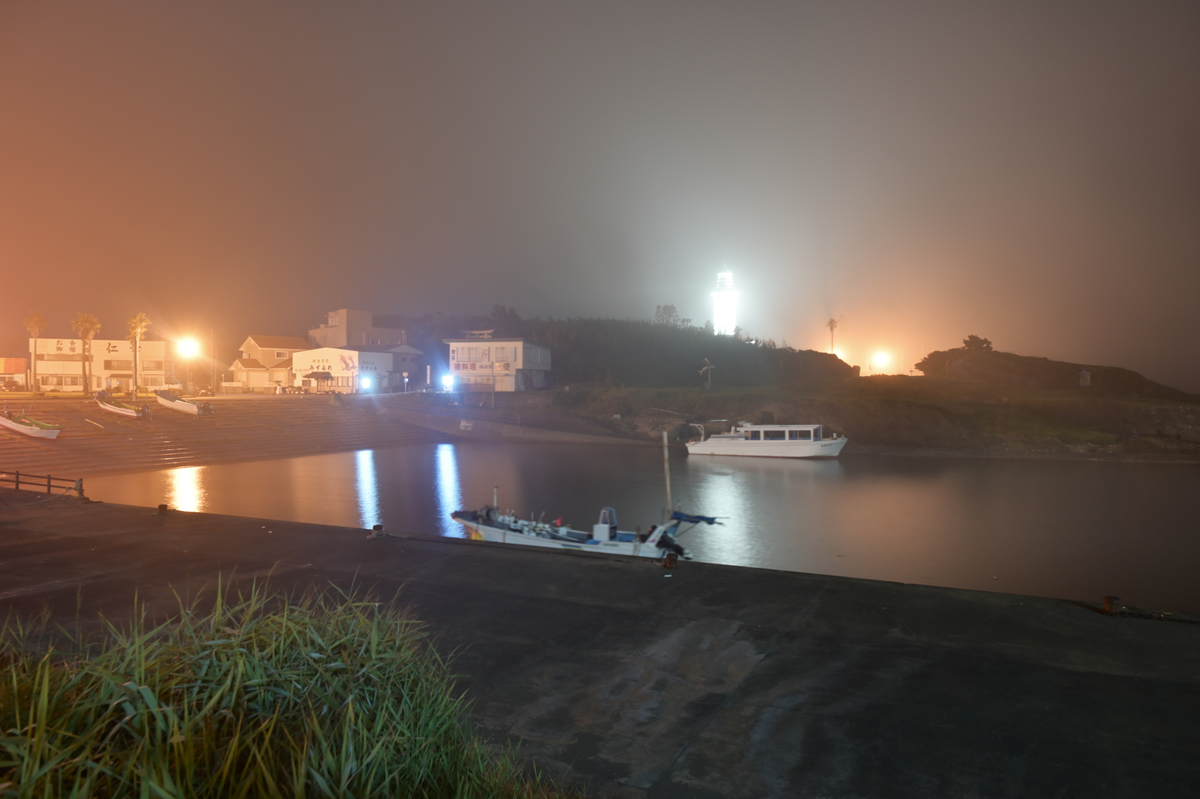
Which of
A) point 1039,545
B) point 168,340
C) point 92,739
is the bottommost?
point 1039,545

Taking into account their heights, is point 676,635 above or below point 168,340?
below

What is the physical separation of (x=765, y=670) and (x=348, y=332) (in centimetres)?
8240

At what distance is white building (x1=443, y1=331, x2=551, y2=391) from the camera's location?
213 feet

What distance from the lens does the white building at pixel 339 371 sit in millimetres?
66938

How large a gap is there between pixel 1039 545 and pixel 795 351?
68151 mm

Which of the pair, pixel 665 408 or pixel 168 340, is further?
pixel 168 340

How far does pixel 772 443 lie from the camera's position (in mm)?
50188

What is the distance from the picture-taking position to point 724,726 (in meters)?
5.02

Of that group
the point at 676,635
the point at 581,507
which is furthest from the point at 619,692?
the point at 581,507

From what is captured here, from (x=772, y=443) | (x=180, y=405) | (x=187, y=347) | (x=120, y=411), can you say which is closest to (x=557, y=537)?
(x=772, y=443)

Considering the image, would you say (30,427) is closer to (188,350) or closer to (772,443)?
(188,350)

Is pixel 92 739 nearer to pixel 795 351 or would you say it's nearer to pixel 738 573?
pixel 738 573

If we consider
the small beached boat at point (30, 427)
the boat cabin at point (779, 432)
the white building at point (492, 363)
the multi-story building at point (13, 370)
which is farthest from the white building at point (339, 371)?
the boat cabin at point (779, 432)

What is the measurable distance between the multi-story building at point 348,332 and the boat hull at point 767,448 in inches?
1779
